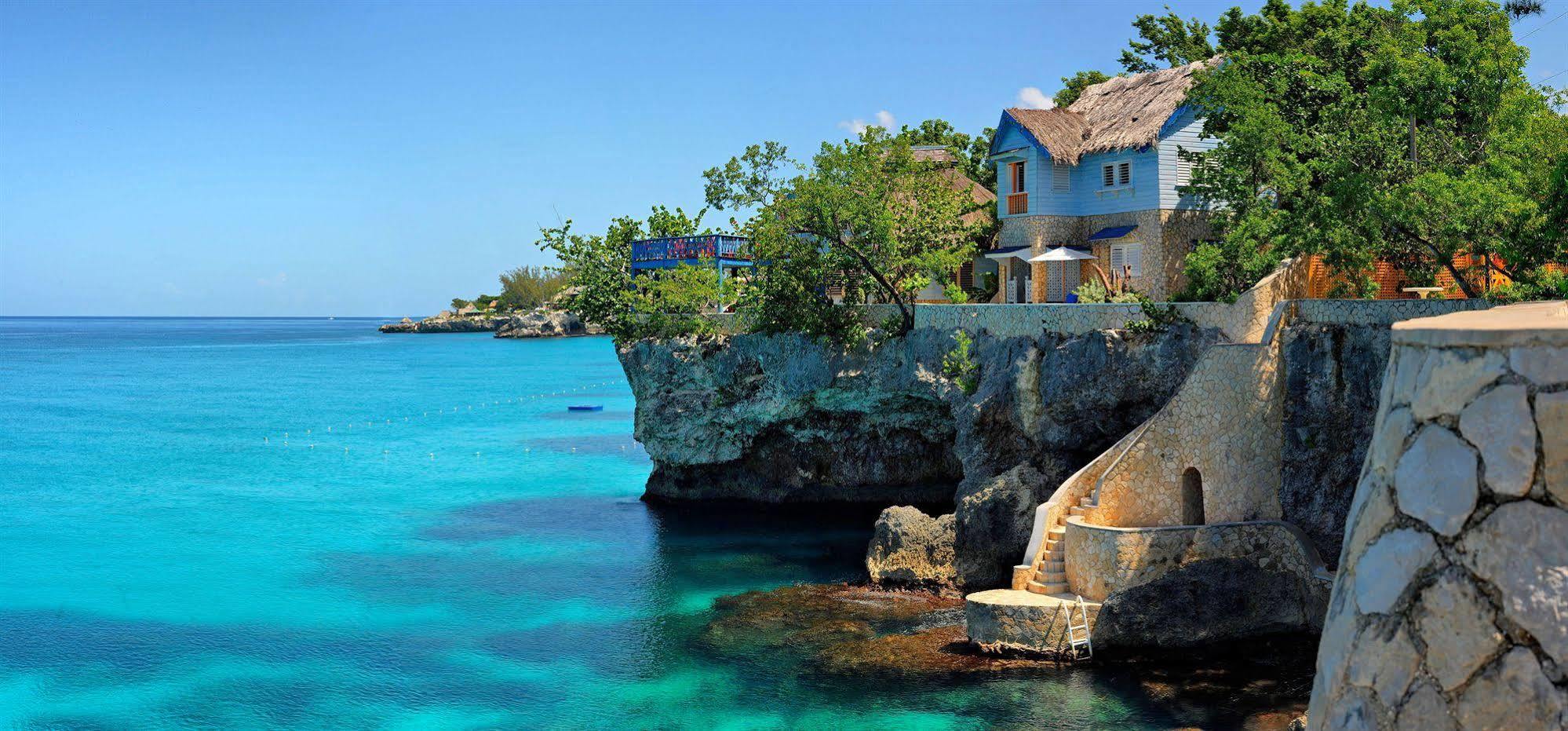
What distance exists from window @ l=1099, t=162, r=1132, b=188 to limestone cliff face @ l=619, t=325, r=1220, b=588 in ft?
29.1

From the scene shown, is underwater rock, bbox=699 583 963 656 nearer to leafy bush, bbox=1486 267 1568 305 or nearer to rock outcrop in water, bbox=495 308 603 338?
leafy bush, bbox=1486 267 1568 305

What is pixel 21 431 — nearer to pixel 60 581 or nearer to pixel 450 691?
pixel 60 581

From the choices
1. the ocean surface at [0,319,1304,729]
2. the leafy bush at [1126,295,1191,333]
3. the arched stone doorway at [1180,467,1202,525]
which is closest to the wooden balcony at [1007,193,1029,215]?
the leafy bush at [1126,295,1191,333]

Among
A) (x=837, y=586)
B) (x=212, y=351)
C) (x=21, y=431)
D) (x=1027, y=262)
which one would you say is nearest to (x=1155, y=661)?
(x=837, y=586)

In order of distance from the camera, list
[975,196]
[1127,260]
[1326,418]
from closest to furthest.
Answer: [1326,418]
[1127,260]
[975,196]

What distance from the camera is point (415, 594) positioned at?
107ft

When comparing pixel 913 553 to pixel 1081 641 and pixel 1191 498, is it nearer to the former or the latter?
pixel 1081 641

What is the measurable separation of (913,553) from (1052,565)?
212 inches

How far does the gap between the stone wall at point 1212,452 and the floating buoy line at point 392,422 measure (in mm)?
37565

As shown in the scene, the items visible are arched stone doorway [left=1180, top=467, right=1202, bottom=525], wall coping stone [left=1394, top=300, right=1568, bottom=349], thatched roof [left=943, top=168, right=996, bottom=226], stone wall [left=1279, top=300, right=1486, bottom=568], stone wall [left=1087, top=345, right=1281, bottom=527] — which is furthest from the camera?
thatched roof [left=943, top=168, right=996, bottom=226]

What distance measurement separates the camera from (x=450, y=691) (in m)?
24.7

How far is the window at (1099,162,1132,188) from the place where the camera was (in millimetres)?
38406

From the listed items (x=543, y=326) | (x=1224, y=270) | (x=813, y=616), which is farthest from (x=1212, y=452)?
(x=543, y=326)

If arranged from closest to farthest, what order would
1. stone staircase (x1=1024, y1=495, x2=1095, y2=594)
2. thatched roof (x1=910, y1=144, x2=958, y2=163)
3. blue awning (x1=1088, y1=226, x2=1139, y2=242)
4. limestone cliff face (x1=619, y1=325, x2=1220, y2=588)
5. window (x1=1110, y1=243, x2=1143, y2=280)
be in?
1. stone staircase (x1=1024, y1=495, x2=1095, y2=594)
2. limestone cliff face (x1=619, y1=325, x2=1220, y2=588)
3. blue awning (x1=1088, y1=226, x2=1139, y2=242)
4. window (x1=1110, y1=243, x2=1143, y2=280)
5. thatched roof (x1=910, y1=144, x2=958, y2=163)
